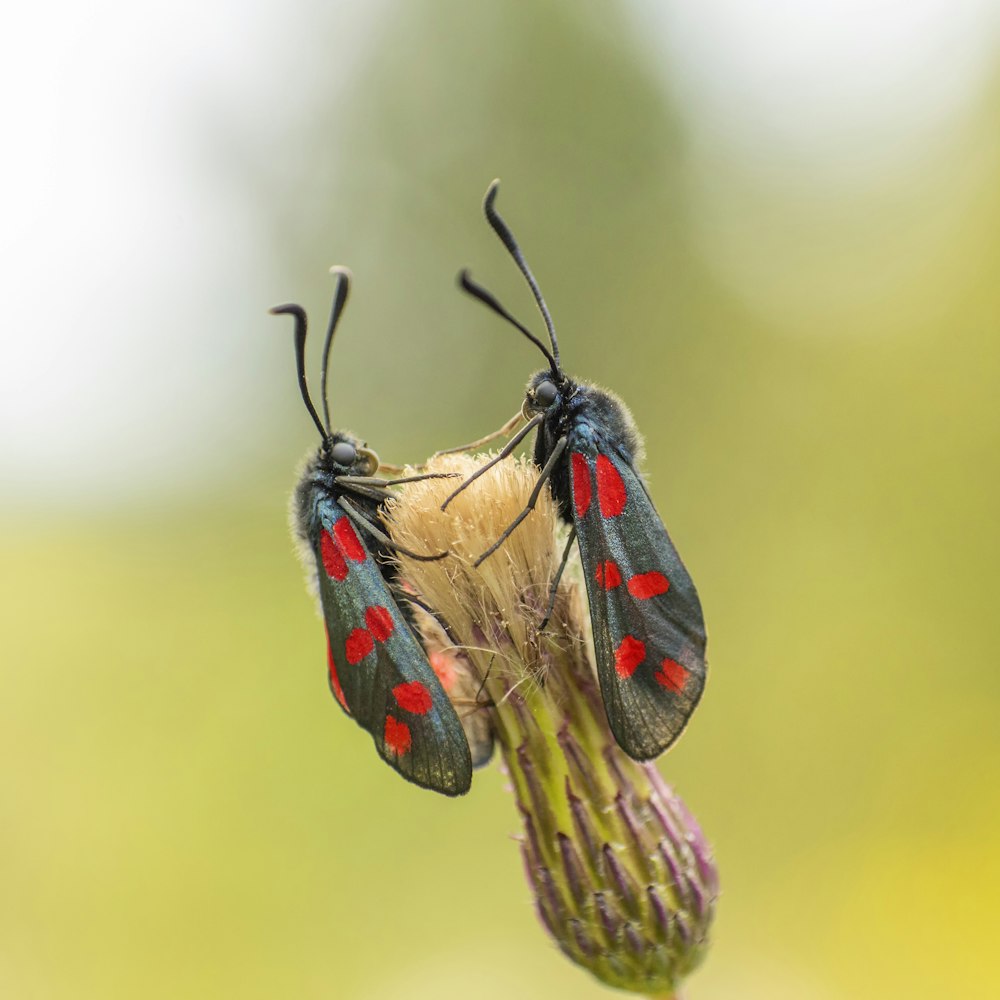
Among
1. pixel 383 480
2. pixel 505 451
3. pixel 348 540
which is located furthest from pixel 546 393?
pixel 348 540

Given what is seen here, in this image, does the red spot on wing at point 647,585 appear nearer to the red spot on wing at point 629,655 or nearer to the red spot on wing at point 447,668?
the red spot on wing at point 629,655

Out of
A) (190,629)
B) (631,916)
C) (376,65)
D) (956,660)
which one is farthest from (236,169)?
(631,916)

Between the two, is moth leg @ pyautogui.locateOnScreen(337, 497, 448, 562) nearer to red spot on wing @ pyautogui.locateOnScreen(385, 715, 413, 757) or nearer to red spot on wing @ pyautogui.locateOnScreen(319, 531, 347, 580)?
red spot on wing @ pyautogui.locateOnScreen(319, 531, 347, 580)

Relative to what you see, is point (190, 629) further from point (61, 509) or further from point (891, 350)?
point (891, 350)

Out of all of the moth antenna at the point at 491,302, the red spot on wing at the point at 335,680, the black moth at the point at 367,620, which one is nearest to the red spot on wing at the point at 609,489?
the moth antenna at the point at 491,302

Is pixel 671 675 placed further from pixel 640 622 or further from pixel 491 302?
pixel 491 302

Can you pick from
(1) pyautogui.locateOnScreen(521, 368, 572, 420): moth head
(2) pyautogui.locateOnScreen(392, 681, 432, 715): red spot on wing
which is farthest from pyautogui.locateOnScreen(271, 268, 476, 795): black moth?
(1) pyautogui.locateOnScreen(521, 368, 572, 420): moth head

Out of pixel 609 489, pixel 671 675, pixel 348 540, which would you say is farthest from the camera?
pixel 348 540
